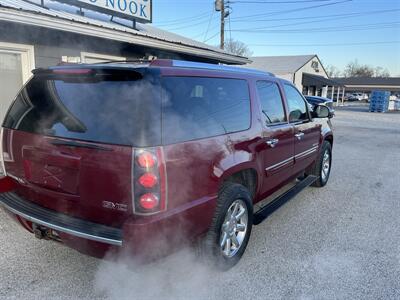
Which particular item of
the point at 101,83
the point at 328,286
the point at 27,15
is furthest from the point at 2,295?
the point at 27,15

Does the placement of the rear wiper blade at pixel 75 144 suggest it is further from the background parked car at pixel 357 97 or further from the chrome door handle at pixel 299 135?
the background parked car at pixel 357 97

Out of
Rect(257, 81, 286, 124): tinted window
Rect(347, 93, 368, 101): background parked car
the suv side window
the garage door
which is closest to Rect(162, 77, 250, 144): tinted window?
Rect(257, 81, 286, 124): tinted window

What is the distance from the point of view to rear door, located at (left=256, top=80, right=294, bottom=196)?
3.74 m

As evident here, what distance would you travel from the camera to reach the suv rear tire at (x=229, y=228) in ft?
9.69

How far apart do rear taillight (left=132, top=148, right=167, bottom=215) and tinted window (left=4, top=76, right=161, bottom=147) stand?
0.08 meters

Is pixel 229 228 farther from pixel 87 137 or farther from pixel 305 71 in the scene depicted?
pixel 305 71

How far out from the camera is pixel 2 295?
107 inches

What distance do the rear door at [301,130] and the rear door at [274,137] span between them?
0.21 m

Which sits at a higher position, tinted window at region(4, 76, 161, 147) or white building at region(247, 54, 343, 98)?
white building at region(247, 54, 343, 98)

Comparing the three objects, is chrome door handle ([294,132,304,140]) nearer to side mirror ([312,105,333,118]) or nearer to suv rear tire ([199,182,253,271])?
side mirror ([312,105,333,118])

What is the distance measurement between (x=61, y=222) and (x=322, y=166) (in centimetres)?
461

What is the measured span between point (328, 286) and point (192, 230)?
1.38 meters

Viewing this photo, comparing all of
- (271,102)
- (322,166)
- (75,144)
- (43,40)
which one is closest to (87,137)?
(75,144)

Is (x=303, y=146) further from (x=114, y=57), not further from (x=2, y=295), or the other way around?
(x=114, y=57)
